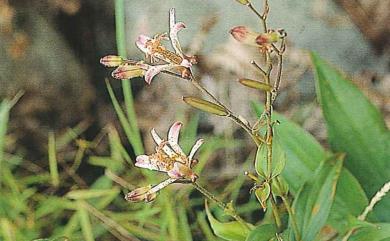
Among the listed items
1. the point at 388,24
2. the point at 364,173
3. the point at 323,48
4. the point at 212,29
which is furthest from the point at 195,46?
the point at 364,173

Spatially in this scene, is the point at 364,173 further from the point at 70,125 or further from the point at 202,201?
the point at 70,125

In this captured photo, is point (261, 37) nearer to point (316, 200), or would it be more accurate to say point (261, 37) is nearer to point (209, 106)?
point (209, 106)

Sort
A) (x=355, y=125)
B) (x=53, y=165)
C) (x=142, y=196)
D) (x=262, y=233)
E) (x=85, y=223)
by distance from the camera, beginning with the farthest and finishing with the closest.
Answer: (x=53, y=165) → (x=85, y=223) → (x=355, y=125) → (x=262, y=233) → (x=142, y=196)

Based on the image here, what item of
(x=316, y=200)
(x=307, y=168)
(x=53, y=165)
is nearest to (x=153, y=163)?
(x=316, y=200)

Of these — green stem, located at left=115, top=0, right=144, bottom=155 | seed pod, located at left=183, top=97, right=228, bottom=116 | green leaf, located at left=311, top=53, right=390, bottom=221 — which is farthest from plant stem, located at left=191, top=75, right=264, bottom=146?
green stem, located at left=115, top=0, right=144, bottom=155

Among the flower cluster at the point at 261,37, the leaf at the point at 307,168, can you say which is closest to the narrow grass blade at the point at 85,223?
the leaf at the point at 307,168

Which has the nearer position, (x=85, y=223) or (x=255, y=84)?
(x=255, y=84)

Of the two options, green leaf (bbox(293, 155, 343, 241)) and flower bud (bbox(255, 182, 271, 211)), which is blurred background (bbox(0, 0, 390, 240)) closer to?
green leaf (bbox(293, 155, 343, 241))
